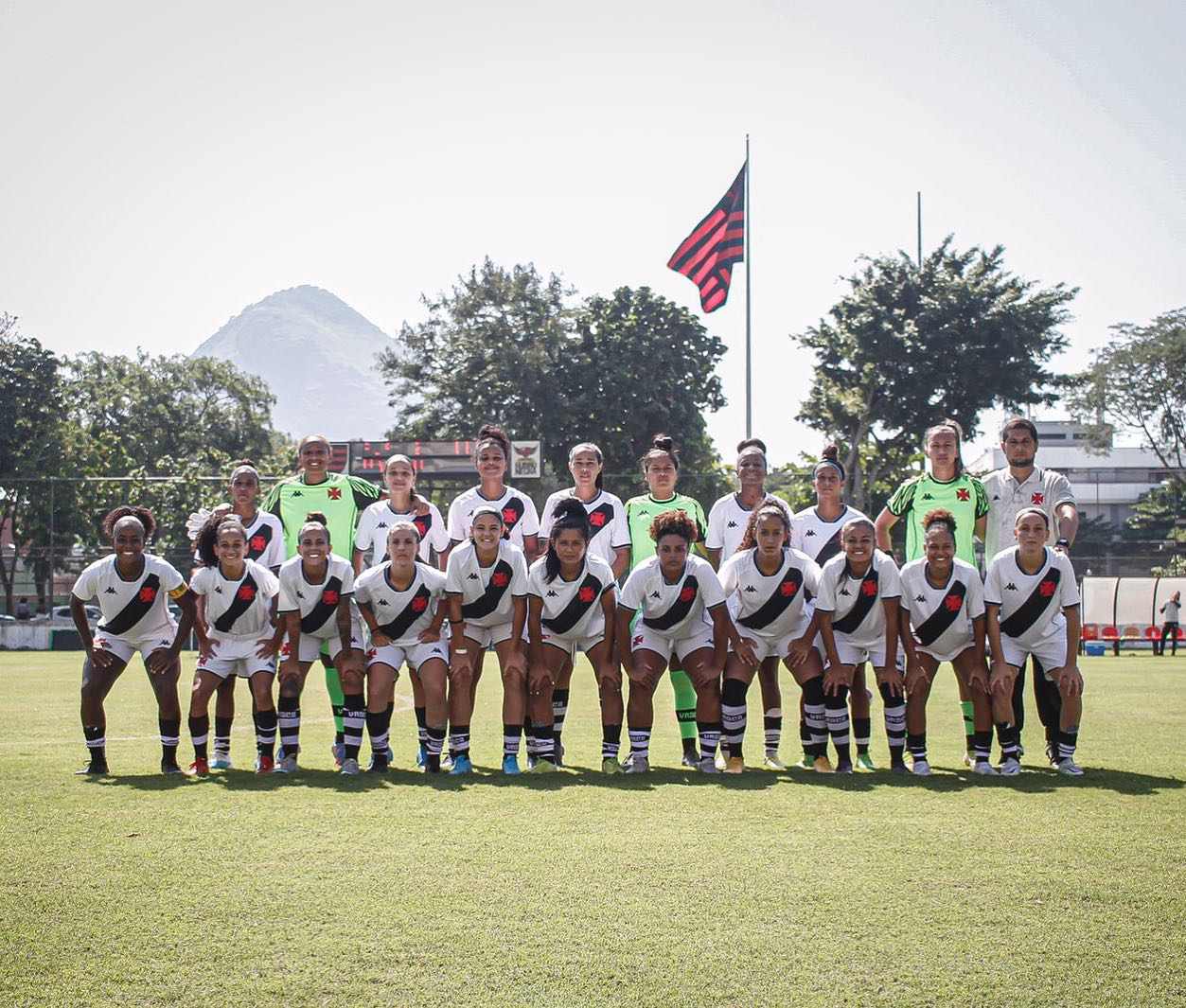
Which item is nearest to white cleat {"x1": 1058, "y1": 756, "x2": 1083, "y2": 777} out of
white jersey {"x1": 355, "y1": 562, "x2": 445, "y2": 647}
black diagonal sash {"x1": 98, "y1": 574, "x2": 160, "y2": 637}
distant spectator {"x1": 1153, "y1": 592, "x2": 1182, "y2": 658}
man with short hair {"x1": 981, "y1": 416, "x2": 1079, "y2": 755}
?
man with short hair {"x1": 981, "y1": 416, "x2": 1079, "y2": 755}

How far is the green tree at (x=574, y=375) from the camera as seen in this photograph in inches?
1758

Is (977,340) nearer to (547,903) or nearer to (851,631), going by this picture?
(851,631)

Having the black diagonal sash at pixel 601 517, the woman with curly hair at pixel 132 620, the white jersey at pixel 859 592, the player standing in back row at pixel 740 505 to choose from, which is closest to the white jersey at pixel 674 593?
the white jersey at pixel 859 592

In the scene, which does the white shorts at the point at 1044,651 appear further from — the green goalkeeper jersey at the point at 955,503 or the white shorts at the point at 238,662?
the white shorts at the point at 238,662

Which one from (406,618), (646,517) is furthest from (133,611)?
(646,517)

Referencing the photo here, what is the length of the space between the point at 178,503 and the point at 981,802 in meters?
41.2

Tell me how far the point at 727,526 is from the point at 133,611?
4162 mm

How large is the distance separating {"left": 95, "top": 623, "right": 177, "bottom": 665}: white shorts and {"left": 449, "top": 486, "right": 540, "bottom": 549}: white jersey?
2.06 meters

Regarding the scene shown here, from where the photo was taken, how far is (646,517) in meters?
9.27

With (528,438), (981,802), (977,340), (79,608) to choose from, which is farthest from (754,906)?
(528,438)

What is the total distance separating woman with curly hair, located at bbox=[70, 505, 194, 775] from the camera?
794 cm

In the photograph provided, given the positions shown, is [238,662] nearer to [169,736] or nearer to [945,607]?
[169,736]

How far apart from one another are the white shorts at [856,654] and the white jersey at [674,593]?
848mm

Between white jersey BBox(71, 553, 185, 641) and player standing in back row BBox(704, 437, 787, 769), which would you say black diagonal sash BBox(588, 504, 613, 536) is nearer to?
player standing in back row BBox(704, 437, 787, 769)
